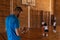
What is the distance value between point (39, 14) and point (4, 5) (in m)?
5.33

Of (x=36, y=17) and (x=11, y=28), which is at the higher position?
(x=11, y=28)

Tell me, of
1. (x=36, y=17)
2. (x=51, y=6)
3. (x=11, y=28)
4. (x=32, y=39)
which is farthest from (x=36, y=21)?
(x=11, y=28)

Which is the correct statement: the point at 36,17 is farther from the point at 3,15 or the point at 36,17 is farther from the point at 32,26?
the point at 3,15

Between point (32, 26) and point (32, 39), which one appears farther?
point (32, 26)

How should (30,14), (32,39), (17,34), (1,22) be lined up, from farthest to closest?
(30,14)
(1,22)
(32,39)
(17,34)

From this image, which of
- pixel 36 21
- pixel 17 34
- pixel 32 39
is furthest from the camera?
pixel 36 21

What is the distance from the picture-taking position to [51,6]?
798 inches

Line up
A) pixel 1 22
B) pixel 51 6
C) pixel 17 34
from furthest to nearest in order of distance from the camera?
pixel 51 6 → pixel 1 22 → pixel 17 34

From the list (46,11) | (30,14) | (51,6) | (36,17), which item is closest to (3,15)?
(30,14)

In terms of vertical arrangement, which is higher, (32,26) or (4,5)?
(4,5)

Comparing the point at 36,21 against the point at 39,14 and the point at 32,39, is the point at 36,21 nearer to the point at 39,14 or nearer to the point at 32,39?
the point at 39,14

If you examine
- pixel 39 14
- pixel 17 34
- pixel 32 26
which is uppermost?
pixel 17 34

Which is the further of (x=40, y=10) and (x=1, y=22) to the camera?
(x=40, y=10)

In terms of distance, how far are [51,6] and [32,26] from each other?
5.12 meters
